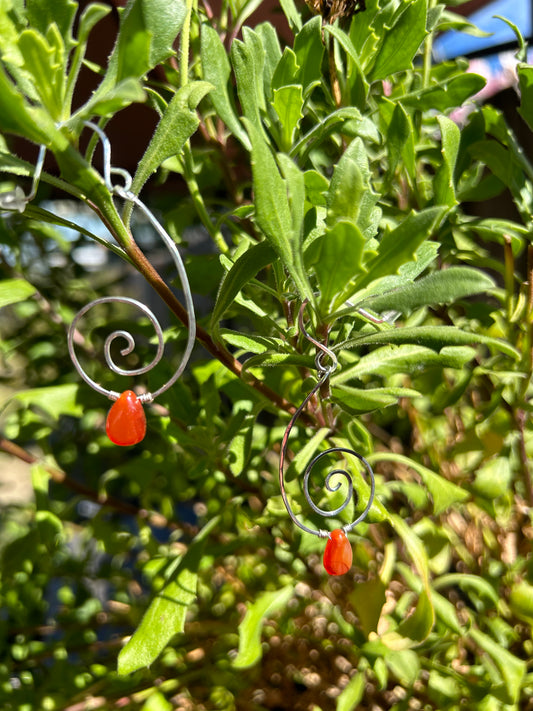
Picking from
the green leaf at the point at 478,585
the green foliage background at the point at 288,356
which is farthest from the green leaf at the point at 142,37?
the green leaf at the point at 478,585

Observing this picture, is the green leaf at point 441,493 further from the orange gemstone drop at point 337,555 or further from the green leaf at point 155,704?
the green leaf at point 155,704

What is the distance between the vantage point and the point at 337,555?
1.18ft

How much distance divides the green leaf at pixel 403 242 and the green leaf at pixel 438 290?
0.02m

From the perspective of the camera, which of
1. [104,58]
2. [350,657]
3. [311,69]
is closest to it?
[311,69]

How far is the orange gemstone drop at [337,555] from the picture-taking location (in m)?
0.36

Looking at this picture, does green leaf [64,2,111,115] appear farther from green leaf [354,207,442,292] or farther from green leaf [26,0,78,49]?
green leaf [354,207,442,292]

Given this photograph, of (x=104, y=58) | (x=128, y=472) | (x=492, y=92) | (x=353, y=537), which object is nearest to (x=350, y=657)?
(x=353, y=537)

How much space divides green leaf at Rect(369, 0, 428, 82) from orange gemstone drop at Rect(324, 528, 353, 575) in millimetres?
297

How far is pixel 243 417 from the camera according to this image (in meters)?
0.47

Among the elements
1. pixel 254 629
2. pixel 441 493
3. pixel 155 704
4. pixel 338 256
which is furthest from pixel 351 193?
pixel 155 704

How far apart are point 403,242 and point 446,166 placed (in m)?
0.13

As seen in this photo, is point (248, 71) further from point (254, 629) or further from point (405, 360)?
point (254, 629)

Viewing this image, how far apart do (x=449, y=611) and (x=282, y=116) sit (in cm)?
39

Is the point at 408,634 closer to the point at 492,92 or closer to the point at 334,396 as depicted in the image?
the point at 334,396
